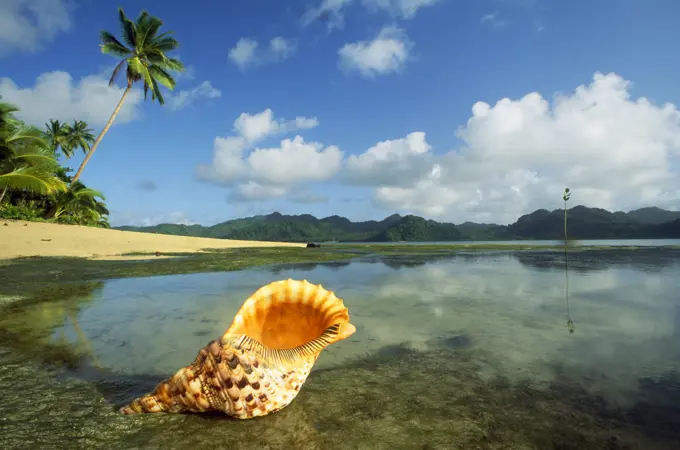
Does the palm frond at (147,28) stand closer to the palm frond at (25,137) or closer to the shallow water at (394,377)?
the palm frond at (25,137)

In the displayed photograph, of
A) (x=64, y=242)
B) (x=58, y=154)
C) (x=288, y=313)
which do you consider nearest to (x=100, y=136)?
(x=58, y=154)

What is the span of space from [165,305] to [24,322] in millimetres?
2296

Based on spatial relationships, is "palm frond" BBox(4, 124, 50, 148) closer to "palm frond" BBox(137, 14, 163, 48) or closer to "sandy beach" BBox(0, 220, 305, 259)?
"sandy beach" BBox(0, 220, 305, 259)

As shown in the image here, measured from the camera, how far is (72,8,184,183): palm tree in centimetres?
3195

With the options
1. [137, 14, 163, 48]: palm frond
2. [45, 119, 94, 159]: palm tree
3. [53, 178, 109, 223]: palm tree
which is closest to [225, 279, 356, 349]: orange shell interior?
[53, 178, 109, 223]: palm tree

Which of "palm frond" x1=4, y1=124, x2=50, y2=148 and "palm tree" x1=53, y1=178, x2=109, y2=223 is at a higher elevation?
"palm frond" x1=4, y1=124, x2=50, y2=148

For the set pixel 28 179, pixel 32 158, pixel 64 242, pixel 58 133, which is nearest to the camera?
pixel 64 242

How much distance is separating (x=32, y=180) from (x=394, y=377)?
25960mm

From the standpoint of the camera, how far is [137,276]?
12.0 meters

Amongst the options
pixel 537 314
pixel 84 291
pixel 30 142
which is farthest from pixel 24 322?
pixel 30 142

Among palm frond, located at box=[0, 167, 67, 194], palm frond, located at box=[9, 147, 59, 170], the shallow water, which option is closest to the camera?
the shallow water

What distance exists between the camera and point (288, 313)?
360 cm

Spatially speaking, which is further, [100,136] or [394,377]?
[100,136]

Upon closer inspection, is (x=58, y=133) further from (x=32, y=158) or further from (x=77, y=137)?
(x=32, y=158)
